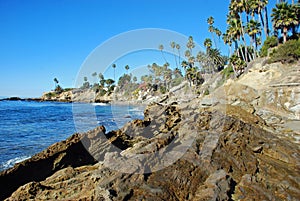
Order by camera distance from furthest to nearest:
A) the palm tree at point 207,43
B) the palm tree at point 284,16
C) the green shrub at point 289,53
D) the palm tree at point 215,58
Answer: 1. the palm tree at point 215,58
2. the palm tree at point 207,43
3. the palm tree at point 284,16
4. the green shrub at point 289,53

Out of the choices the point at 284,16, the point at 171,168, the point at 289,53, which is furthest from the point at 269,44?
the point at 171,168

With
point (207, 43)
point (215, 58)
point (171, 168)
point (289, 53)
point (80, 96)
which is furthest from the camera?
point (80, 96)

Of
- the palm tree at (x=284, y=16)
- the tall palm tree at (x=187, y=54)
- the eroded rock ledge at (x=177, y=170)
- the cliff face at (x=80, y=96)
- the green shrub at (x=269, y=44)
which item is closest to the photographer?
the eroded rock ledge at (x=177, y=170)

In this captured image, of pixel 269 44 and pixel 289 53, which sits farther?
pixel 269 44

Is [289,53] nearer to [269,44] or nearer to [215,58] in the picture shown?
[269,44]

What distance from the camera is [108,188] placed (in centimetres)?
544

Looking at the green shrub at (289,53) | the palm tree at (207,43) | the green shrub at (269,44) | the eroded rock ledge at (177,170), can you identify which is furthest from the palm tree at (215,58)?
the eroded rock ledge at (177,170)

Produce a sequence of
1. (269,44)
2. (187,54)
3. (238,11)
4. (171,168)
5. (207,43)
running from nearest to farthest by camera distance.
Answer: (171,168) < (269,44) < (238,11) < (207,43) < (187,54)

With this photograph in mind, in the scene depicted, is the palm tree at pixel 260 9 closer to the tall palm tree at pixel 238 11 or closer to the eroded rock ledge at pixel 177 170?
the tall palm tree at pixel 238 11

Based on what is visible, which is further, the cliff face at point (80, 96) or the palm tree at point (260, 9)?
the cliff face at point (80, 96)

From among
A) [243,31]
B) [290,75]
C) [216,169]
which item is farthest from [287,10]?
[216,169]

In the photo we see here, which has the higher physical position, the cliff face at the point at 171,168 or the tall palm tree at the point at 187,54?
the tall palm tree at the point at 187,54

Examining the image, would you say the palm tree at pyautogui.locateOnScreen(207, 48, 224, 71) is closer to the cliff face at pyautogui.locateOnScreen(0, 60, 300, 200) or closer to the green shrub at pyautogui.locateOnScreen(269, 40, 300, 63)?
the green shrub at pyautogui.locateOnScreen(269, 40, 300, 63)

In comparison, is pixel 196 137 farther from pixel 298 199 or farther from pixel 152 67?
pixel 152 67
